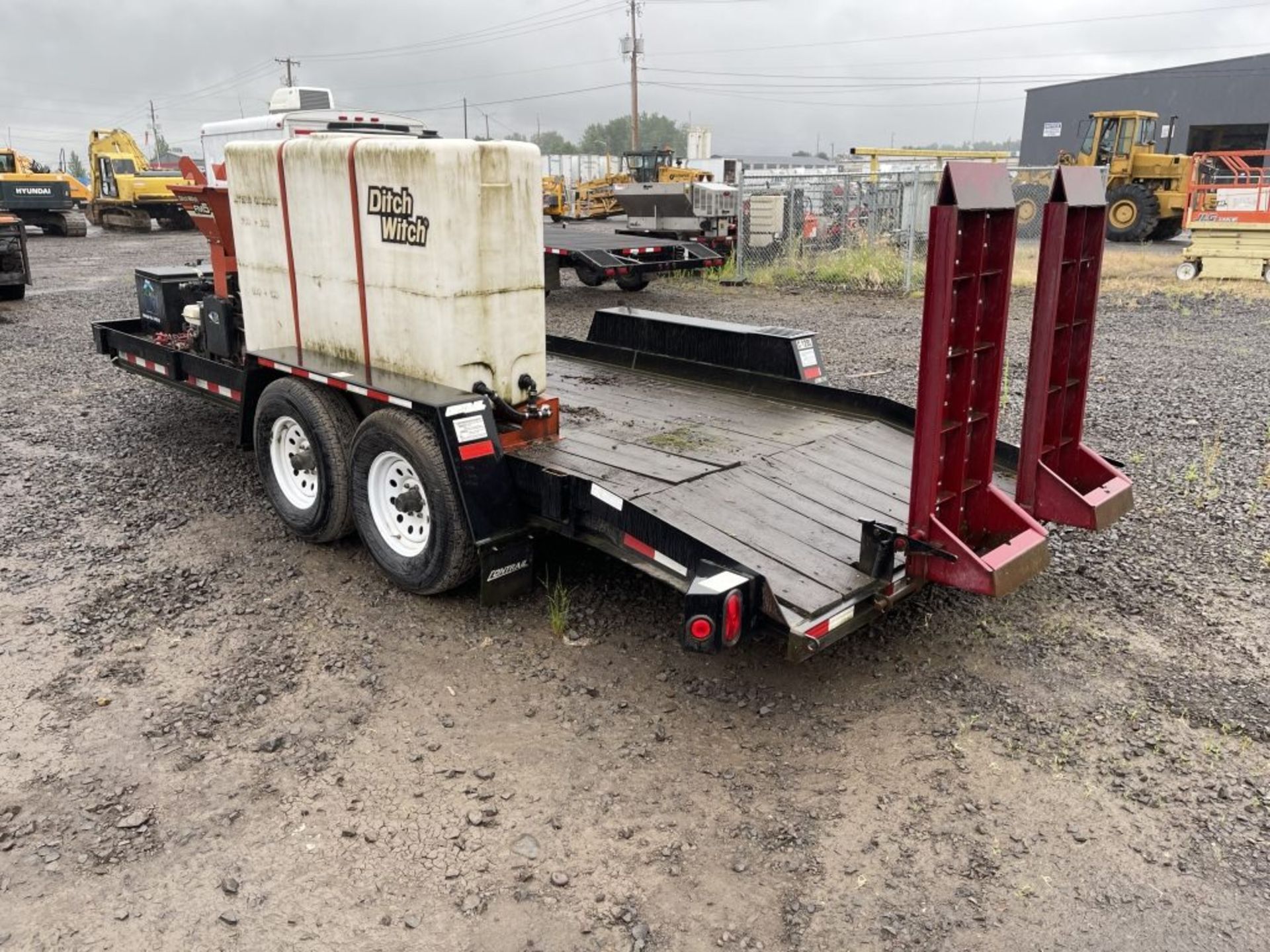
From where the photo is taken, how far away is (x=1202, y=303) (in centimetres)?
1457

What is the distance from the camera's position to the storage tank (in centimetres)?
446

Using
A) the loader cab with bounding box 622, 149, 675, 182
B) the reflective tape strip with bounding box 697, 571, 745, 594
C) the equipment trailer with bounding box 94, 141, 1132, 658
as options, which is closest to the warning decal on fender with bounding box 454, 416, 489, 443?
the equipment trailer with bounding box 94, 141, 1132, 658

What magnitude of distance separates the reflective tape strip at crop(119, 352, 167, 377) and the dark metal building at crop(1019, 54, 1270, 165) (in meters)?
33.2

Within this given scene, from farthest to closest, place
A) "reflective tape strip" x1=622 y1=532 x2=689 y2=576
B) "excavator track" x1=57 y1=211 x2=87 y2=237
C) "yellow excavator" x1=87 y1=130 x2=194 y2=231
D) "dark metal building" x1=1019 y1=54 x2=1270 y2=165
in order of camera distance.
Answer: "dark metal building" x1=1019 y1=54 x2=1270 y2=165, "yellow excavator" x1=87 y1=130 x2=194 y2=231, "excavator track" x1=57 y1=211 x2=87 y2=237, "reflective tape strip" x1=622 y1=532 x2=689 y2=576

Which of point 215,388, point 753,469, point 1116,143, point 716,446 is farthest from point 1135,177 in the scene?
point 215,388

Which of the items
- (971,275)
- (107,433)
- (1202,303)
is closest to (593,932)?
(971,275)

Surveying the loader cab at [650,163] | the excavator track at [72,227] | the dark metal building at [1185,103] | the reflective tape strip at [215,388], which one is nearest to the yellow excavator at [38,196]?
the excavator track at [72,227]

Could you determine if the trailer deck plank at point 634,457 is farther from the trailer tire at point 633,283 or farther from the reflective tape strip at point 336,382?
the trailer tire at point 633,283

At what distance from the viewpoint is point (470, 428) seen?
14.1 ft

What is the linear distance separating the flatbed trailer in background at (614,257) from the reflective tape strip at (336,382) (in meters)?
7.69

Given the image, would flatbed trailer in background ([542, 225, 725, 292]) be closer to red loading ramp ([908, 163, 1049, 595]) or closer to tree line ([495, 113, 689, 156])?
red loading ramp ([908, 163, 1049, 595])

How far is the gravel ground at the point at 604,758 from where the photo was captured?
2.88 metres

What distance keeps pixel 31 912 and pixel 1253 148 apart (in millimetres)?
42005

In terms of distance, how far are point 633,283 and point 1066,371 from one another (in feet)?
42.6
